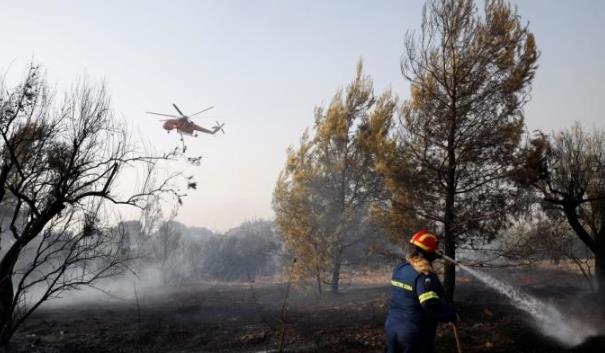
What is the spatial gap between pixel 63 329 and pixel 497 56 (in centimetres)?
1609

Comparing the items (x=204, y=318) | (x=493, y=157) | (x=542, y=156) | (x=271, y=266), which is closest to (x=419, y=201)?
(x=493, y=157)

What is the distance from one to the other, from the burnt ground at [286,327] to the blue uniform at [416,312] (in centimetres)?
267

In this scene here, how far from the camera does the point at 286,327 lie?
43.5 ft

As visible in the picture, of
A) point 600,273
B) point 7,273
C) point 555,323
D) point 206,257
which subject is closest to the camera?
point 7,273

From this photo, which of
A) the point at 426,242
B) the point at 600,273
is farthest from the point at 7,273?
the point at 600,273

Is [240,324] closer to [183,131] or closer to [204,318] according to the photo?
[204,318]

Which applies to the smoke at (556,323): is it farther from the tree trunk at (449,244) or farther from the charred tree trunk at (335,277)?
the charred tree trunk at (335,277)

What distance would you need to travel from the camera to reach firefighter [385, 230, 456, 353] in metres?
4.83

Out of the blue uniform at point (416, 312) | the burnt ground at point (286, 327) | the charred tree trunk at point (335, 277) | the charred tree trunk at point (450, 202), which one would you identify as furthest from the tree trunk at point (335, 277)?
the blue uniform at point (416, 312)

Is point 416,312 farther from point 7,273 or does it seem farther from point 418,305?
point 7,273

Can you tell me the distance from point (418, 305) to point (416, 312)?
0.28 feet

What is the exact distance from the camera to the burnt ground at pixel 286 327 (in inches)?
402

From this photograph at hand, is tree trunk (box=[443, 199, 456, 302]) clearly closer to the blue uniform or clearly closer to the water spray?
the water spray

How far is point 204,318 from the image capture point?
1617 centimetres
